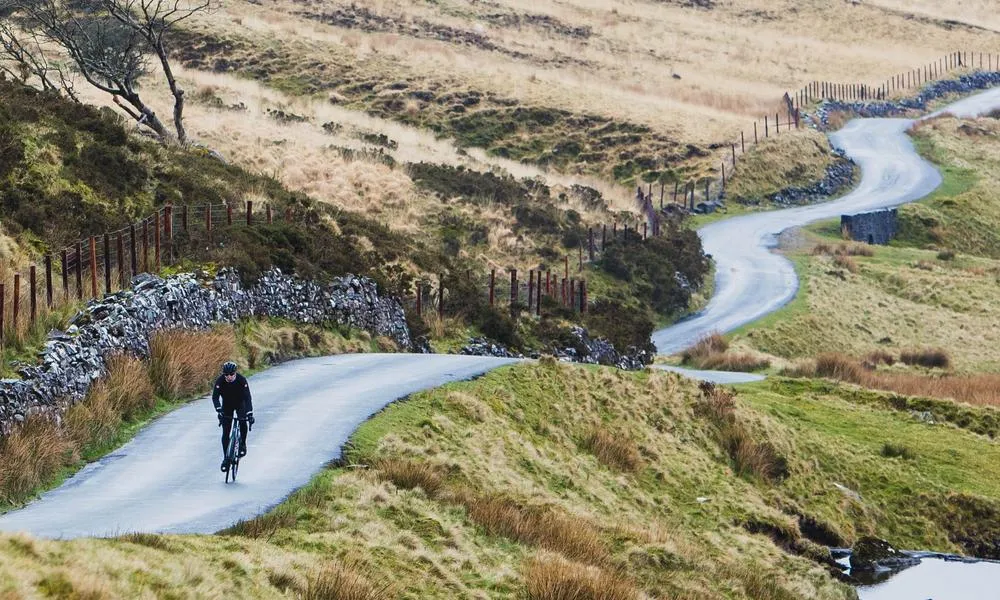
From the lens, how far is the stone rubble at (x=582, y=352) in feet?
104

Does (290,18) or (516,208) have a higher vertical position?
(290,18)

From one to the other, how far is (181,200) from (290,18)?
218 feet

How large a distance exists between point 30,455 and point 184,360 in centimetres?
572

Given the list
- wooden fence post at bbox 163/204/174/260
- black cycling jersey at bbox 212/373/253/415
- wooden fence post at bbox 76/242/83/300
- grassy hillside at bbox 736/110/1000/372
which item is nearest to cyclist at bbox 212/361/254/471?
black cycling jersey at bbox 212/373/253/415

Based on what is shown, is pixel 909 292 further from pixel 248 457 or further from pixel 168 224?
pixel 248 457

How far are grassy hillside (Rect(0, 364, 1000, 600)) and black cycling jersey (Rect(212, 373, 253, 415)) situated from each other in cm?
143

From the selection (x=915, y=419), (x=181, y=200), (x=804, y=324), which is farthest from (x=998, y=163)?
(x=181, y=200)

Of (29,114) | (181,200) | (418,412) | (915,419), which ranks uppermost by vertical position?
(29,114)

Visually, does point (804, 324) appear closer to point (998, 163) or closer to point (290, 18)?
point (998, 163)

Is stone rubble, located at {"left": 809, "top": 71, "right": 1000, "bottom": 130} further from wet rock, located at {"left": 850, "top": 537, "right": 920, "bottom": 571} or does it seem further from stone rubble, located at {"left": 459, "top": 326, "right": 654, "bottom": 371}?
wet rock, located at {"left": 850, "top": 537, "right": 920, "bottom": 571}

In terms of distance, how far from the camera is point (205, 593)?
1013cm

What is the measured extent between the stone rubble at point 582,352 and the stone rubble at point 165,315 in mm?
2286

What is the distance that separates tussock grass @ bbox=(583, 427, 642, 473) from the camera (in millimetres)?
22312

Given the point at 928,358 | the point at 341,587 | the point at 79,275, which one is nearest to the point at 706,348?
the point at 928,358
